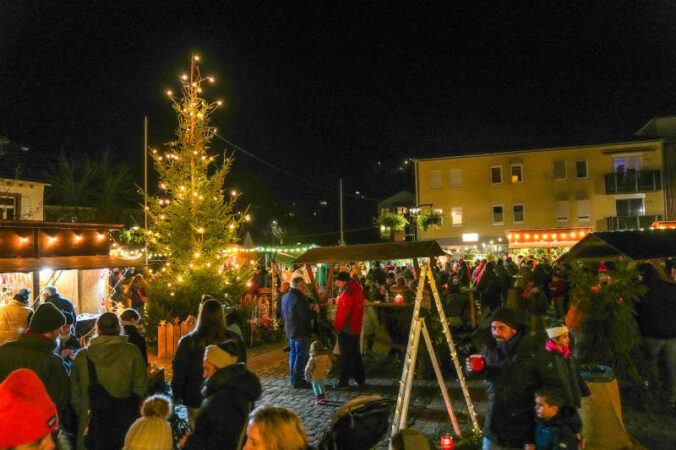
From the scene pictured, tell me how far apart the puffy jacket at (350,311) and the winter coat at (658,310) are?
4174mm

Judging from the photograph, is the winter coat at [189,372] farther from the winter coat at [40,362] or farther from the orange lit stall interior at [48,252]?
the orange lit stall interior at [48,252]

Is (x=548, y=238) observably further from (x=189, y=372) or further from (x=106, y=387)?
(x=106, y=387)

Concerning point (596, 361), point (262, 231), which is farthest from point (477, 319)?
point (262, 231)

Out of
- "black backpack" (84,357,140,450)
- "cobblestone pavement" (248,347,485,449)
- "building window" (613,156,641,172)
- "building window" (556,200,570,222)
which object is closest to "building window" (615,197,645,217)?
"building window" (613,156,641,172)

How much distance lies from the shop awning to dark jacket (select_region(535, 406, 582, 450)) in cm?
885

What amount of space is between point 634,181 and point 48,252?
36.9 m

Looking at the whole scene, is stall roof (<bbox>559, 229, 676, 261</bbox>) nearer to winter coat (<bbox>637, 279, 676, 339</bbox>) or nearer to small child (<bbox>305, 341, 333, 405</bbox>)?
winter coat (<bbox>637, 279, 676, 339</bbox>)

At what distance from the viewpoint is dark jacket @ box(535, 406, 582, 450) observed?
11.4ft

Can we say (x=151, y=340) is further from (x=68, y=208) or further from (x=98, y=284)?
(x=68, y=208)

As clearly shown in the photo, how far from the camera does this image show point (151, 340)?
12.2 meters

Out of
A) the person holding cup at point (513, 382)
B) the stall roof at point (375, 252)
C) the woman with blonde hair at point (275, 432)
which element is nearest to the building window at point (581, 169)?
the stall roof at point (375, 252)

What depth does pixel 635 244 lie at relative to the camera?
697 cm

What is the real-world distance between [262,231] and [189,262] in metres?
37.7

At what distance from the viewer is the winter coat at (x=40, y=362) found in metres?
3.78
